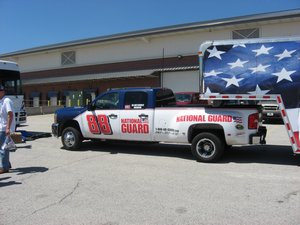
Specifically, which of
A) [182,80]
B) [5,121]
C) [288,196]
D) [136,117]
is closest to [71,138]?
[136,117]

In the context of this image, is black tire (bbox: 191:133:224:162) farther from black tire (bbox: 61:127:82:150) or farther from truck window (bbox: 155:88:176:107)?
black tire (bbox: 61:127:82:150)

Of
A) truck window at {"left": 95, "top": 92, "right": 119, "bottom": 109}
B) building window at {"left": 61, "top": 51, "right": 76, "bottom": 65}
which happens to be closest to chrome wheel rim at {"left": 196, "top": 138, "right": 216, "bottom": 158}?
truck window at {"left": 95, "top": 92, "right": 119, "bottom": 109}

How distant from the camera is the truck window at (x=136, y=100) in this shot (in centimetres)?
979

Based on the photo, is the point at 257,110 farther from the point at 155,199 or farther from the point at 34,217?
the point at 34,217

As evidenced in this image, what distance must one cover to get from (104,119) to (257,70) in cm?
463

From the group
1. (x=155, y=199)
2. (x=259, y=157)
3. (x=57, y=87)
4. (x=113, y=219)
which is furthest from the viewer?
(x=57, y=87)

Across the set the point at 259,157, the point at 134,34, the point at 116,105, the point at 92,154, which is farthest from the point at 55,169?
the point at 134,34

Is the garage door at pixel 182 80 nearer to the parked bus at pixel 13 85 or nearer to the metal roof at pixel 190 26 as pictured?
the metal roof at pixel 190 26

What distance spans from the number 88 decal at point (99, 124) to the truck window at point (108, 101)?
1.05ft

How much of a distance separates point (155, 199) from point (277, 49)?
4.69m

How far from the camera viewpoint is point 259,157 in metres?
9.47

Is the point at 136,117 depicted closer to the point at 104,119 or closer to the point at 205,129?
the point at 104,119

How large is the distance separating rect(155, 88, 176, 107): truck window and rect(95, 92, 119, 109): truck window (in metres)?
1.27

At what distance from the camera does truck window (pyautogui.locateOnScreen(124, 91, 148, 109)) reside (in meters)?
9.79
